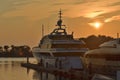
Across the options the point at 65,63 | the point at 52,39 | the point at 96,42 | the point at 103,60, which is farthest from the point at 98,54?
the point at 96,42

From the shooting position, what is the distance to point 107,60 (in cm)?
5828

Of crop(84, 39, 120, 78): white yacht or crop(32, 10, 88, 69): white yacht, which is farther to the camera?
crop(32, 10, 88, 69): white yacht

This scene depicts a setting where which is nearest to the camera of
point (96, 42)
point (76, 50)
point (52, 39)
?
point (76, 50)

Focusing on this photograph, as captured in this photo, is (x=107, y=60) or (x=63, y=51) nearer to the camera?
(x=107, y=60)

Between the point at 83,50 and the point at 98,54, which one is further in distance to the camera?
the point at 83,50

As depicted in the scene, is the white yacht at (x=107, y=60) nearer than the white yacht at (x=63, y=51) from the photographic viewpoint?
Yes

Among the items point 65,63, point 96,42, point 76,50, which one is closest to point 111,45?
point 65,63

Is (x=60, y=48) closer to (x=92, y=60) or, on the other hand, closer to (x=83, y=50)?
(x=83, y=50)

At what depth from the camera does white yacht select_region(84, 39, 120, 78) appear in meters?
55.9

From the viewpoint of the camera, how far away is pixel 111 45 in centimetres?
6175

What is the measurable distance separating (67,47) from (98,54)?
18853 millimetres

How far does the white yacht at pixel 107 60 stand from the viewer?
Answer: 183 ft

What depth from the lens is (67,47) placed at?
7988cm

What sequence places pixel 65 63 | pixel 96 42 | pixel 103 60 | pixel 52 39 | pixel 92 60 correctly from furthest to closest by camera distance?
pixel 96 42 < pixel 52 39 < pixel 65 63 < pixel 92 60 < pixel 103 60
